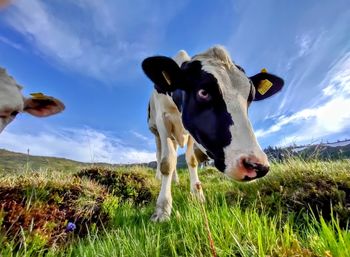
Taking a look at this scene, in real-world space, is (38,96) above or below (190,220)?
above

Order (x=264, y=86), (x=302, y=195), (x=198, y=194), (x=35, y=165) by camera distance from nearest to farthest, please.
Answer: (x=198, y=194)
(x=302, y=195)
(x=264, y=86)
(x=35, y=165)

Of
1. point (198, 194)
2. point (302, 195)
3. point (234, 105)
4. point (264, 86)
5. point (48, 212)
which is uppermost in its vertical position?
point (264, 86)

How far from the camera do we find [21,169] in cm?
727

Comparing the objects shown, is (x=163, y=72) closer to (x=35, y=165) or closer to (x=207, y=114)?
(x=207, y=114)

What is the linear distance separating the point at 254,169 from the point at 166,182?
9.52ft

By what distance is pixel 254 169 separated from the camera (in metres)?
3.44

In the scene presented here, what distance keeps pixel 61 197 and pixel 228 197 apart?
2701 millimetres

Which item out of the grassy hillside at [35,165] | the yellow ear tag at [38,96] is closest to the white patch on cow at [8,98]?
the yellow ear tag at [38,96]

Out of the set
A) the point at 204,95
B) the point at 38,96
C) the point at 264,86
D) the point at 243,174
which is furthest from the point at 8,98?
the point at 264,86

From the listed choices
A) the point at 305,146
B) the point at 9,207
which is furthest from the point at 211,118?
the point at 305,146

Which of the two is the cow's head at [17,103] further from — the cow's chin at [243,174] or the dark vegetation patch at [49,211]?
the cow's chin at [243,174]

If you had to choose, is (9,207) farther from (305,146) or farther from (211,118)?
(305,146)

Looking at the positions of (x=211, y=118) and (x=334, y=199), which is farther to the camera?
(x=334, y=199)

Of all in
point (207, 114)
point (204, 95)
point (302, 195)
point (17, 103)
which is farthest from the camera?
point (302, 195)
